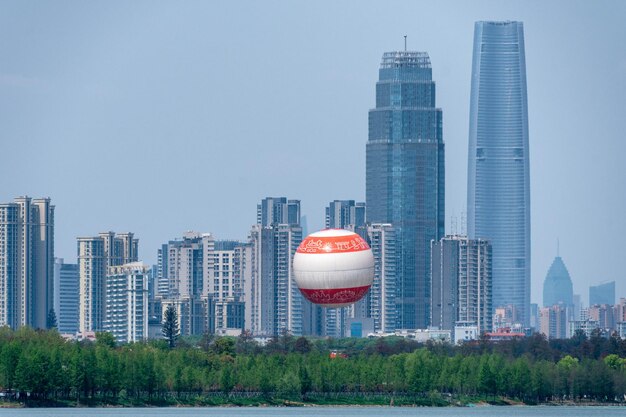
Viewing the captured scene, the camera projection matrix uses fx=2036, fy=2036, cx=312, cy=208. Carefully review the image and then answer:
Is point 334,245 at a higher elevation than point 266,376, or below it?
higher

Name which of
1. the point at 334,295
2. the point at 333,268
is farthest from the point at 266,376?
the point at 333,268

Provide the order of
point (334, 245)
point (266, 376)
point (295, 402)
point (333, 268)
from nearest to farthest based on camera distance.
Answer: point (333, 268), point (334, 245), point (295, 402), point (266, 376)

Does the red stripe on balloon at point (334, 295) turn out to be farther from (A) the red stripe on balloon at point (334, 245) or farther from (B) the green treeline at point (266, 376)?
(B) the green treeline at point (266, 376)

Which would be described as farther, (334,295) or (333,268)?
(334,295)

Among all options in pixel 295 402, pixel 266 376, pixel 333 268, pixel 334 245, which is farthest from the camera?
pixel 266 376

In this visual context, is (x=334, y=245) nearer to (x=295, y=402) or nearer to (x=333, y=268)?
(x=333, y=268)

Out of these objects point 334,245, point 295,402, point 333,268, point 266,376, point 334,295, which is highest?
point 334,245

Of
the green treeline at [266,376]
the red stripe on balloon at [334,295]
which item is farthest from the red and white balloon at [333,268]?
the green treeline at [266,376]
